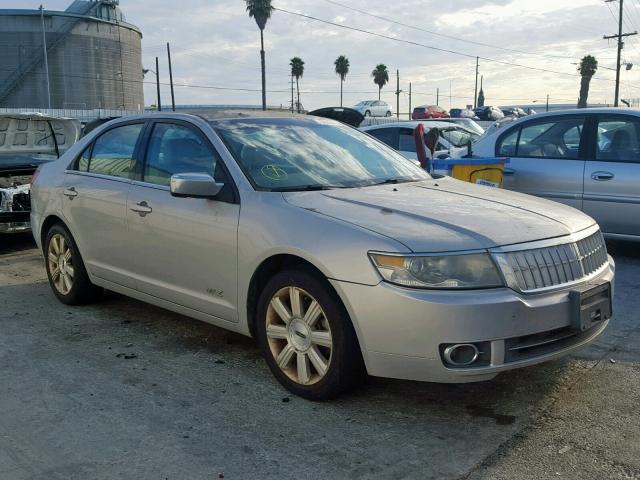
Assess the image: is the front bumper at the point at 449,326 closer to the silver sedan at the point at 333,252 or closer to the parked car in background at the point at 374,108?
the silver sedan at the point at 333,252

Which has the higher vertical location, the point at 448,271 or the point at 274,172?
the point at 274,172

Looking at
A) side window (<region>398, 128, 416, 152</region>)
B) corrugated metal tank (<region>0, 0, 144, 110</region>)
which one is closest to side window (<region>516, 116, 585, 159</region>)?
side window (<region>398, 128, 416, 152</region>)

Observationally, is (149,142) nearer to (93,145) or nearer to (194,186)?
(93,145)

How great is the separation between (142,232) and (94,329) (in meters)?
0.96

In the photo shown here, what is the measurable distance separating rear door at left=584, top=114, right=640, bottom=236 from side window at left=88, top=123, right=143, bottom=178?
463 centimetres

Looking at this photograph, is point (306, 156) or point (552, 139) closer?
point (306, 156)

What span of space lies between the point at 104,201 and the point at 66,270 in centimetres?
93

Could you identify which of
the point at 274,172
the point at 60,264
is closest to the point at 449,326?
the point at 274,172

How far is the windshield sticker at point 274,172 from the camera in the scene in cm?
400

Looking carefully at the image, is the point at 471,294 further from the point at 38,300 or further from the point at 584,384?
the point at 38,300

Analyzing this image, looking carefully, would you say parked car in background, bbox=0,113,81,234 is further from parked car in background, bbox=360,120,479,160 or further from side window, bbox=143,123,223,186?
parked car in background, bbox=360,120,479,160

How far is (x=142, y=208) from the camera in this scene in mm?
4520

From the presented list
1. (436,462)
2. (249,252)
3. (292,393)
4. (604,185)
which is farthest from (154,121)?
(604,185)

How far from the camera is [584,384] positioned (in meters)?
3.74
